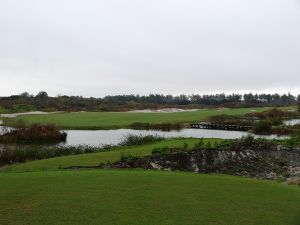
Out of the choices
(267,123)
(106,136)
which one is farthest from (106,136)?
(267,123)

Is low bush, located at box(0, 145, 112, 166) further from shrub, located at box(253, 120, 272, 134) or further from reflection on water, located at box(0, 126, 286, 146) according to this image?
shrub, located at box(253, 120, 272, 134)

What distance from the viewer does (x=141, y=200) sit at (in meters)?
10.8

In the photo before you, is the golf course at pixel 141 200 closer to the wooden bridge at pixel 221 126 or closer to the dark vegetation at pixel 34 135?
the dark vegetation at pixel 34 135

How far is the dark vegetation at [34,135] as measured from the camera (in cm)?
4006

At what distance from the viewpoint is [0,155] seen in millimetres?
24141

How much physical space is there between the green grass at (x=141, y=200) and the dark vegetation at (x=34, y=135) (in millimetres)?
27359

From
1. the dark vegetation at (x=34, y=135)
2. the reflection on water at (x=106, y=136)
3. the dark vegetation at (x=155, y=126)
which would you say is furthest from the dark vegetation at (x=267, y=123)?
the dark vegetation at (x=34, y=135)

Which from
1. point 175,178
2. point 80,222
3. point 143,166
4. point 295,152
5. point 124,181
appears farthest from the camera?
point 295,152

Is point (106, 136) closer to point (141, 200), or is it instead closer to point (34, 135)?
point (34, 135)

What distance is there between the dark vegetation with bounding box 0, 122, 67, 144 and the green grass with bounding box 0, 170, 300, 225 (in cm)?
2736

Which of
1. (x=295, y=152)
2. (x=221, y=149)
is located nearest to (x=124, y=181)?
(x=221, y=149)

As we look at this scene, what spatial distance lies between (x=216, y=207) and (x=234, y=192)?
88.1 inches

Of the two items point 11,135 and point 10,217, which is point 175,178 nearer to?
point 10,217

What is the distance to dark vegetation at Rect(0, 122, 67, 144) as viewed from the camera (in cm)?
4006
